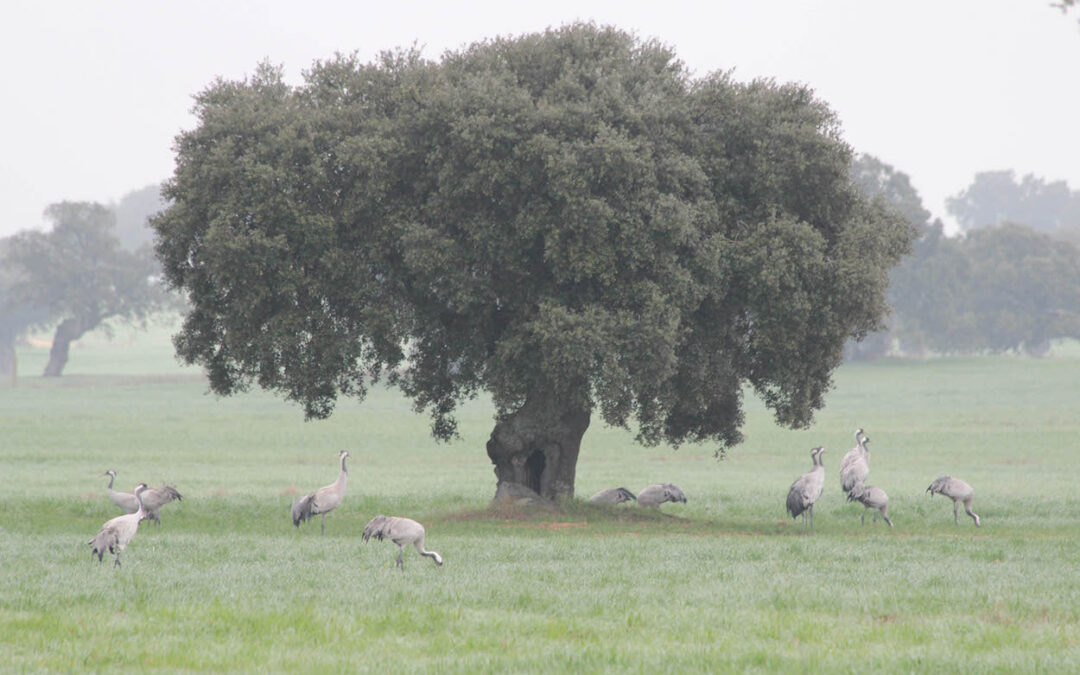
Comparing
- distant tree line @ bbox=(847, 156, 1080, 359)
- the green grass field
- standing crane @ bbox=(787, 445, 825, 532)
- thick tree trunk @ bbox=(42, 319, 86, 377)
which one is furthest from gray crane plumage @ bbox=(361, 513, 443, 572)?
thick tree trunk @ bbox=(42, 319, 86, 377)

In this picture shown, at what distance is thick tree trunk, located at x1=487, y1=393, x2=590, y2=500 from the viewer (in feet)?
104

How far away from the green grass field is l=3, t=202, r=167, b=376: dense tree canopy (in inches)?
2721

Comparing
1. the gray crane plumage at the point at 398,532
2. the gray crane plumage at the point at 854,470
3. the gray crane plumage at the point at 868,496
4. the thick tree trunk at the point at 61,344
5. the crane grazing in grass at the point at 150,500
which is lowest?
the crane grazing in grass at the point at 150,500

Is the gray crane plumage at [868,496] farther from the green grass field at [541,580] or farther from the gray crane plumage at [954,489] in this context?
the gray crane plumage at [954,489]

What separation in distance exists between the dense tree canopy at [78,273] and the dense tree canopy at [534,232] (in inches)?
3684

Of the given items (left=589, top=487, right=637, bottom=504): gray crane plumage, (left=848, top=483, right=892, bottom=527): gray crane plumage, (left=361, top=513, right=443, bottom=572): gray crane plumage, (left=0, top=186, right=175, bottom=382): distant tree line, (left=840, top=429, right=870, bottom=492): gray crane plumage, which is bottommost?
(left=589, top=487, right=637, bottom=504): gray crane plumage

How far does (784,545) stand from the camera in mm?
24672

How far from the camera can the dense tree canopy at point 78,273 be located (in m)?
119

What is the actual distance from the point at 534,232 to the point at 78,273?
101m

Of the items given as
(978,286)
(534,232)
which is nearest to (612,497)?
(534,232)

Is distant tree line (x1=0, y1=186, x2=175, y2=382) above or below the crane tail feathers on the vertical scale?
above

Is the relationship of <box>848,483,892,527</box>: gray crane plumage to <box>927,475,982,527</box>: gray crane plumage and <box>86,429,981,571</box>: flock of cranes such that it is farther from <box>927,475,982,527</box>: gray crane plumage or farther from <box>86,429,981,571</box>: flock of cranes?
<box>927,475,982,527</box>: gray crane plumage

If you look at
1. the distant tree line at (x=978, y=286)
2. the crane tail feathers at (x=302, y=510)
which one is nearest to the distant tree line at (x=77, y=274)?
the distant tree line at (x=978, y=286)

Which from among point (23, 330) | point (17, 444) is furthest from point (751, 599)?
point (23, 330)
